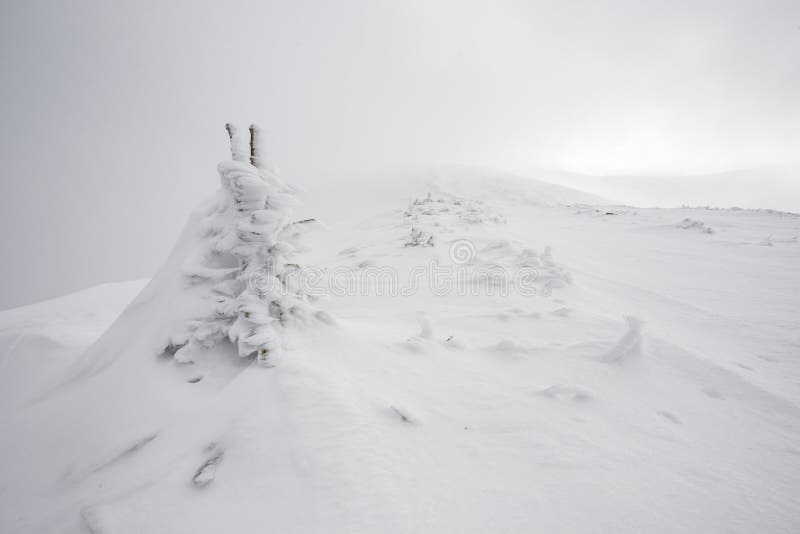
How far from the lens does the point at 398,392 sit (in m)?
1.44

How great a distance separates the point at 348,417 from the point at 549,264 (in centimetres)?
273

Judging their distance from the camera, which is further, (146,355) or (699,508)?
(146,355)

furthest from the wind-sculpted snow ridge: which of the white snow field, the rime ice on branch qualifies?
the white snow field

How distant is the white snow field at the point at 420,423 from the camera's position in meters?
0.97

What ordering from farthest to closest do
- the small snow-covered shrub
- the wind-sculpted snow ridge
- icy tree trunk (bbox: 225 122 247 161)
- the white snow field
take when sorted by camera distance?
1. the small snow-covered shrub
2. icy tree trunk (bbox: 225 122 247 161)
3. the wind-sculpted snow ridge
4. the white snow field

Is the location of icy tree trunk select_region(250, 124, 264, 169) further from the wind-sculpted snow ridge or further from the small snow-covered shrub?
the small snow-covered shrub

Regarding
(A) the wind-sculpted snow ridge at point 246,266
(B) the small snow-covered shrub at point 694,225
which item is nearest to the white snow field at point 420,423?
(A) the wind-sculpted snow ridge at point 246,266

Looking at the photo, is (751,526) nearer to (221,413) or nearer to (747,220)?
(221,413)

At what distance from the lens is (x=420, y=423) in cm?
127

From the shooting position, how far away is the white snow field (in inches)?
38.3

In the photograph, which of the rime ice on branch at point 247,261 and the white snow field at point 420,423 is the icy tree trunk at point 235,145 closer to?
the rime ice on branch at point 247,261

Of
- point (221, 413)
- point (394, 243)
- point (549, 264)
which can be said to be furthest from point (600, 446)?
point (394, 243)

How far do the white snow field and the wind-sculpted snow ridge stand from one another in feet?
0.33

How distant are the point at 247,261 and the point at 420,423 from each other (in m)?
1.20
